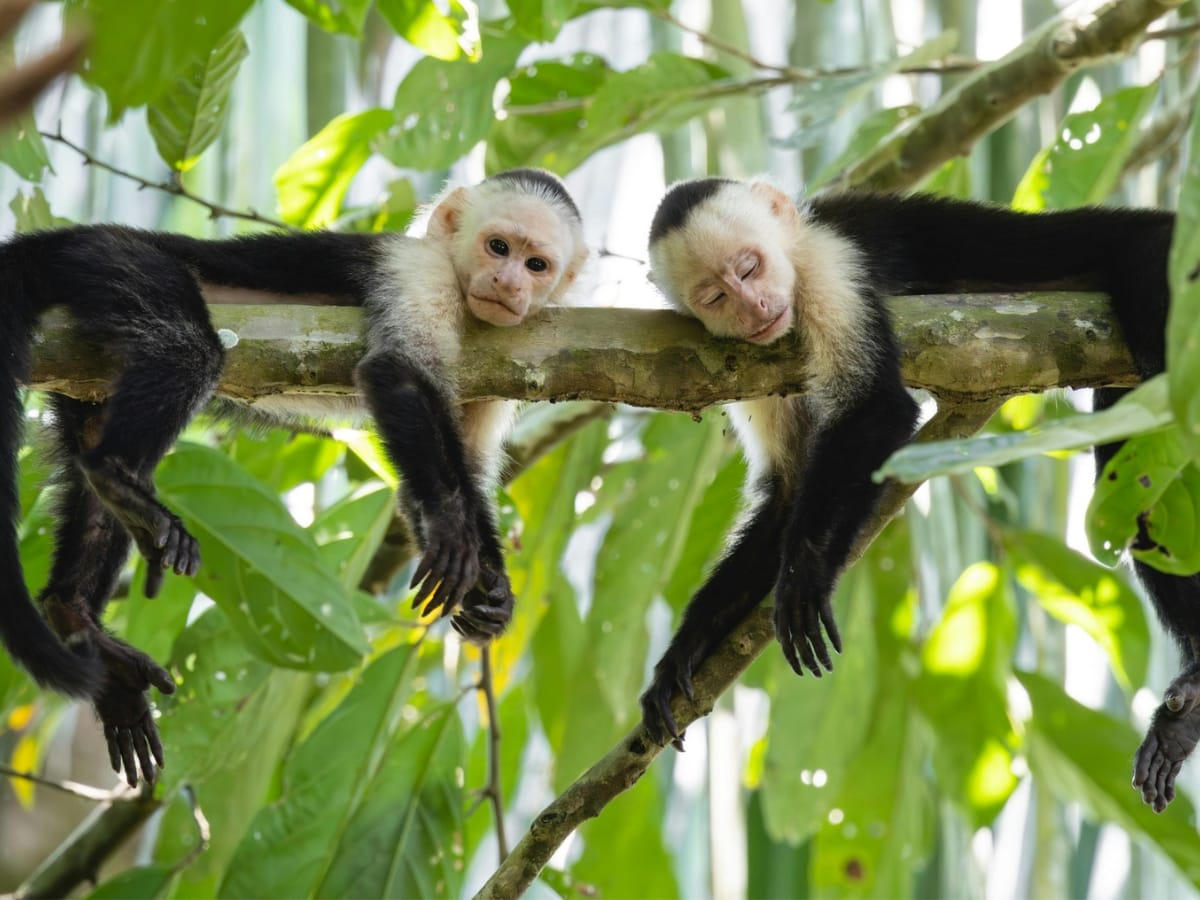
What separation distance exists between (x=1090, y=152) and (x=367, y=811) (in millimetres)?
2318

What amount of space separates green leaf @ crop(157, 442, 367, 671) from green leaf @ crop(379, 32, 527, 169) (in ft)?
3.36

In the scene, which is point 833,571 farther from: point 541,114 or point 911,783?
point 541,114

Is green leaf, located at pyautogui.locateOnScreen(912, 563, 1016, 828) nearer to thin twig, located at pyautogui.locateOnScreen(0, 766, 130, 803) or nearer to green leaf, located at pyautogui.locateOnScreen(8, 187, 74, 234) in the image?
thin twig, located at pyautogui.locateOnScreen(0, 766, 130, 803)

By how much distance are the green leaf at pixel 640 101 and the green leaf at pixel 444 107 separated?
0.89ft

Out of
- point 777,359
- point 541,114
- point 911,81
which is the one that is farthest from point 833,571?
point 911,81

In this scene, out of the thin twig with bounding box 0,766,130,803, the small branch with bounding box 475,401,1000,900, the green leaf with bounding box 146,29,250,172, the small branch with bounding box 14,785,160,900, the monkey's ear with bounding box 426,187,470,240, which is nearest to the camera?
the small branch with bounding box 475,401,1000,900

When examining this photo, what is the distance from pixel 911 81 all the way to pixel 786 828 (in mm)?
2417

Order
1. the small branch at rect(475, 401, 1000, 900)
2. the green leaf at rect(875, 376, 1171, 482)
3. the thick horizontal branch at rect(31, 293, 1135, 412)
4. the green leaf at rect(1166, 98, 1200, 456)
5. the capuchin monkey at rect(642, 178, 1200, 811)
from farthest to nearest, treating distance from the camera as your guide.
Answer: the capuchin monkey at rect(642, 178, 1200, 811) → the thick horizontal branch at rect(31, 293, 1135, 412) → the small branch at rect(475, 401, 1000, 900) → the green leaf at rect(875, 376, 1171, 482) → the green leaf at rect(1166, 98, 1200, 456)

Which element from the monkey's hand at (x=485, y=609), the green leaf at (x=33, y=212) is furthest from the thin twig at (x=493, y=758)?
the green leaf at (x=33, y=212)

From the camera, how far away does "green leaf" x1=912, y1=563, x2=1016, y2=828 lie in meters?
3.23

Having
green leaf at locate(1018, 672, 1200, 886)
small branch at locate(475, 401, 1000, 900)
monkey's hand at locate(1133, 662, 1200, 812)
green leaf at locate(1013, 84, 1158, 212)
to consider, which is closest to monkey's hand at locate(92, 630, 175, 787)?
small branch at locate(475, 401, 1000, 900)

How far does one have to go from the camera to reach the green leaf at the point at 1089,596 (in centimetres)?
319

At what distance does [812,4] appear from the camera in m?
4.82

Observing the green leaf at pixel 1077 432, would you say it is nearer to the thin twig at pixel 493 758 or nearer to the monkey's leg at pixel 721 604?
the monkey's leg at pixel 721 604
